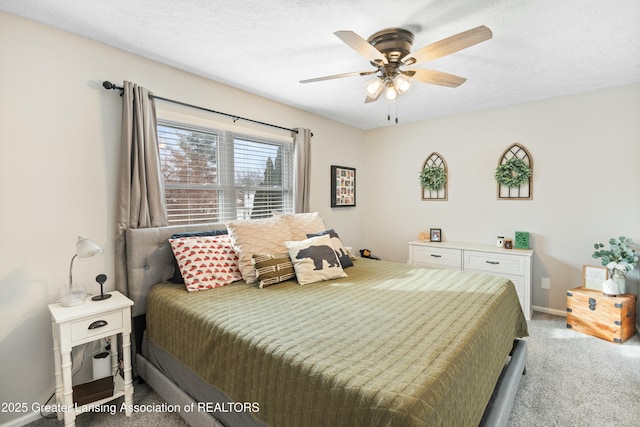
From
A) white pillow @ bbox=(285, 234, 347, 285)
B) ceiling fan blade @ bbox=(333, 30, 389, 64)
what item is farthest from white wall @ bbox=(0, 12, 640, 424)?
ceiling fan blade @ bbox=(333, 30, 389, 64)

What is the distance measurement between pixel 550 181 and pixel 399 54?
2.65 m

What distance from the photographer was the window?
8.87ft

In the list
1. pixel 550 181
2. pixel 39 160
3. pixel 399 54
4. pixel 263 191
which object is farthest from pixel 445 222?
pixel 39 160

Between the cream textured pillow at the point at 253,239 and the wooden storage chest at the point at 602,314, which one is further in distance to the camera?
the wooden storage chest at the point at 602,314

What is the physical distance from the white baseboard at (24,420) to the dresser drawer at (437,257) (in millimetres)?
3813

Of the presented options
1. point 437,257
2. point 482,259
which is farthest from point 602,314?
point 437,257

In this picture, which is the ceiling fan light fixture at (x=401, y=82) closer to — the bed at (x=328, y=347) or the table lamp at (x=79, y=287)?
the bed at (x=328, y=347)

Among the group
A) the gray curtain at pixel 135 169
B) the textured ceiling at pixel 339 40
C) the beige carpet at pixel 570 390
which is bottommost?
the beige carpet at pixel 570 390

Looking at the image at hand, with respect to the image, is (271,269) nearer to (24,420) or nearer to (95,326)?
(95,326)

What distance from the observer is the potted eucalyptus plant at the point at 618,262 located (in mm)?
2842

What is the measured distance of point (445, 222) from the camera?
4266 millimetres

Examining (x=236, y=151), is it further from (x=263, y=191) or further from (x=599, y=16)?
(x=599, y=16)

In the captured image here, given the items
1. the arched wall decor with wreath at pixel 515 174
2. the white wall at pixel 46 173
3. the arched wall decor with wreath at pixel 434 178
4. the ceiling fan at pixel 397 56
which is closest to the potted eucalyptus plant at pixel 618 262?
the arched wall decor with wreath at pixel 515 174

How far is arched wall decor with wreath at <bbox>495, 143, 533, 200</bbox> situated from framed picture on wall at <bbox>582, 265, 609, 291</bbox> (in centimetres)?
94
